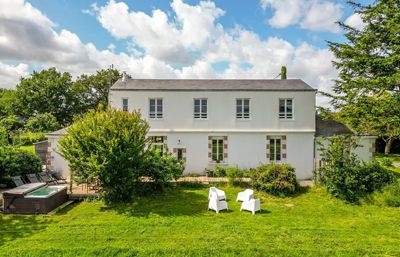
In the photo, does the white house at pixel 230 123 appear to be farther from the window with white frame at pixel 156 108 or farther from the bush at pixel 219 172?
the bush at pixel 219 172

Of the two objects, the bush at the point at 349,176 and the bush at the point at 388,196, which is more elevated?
the bush at the point at 349,176

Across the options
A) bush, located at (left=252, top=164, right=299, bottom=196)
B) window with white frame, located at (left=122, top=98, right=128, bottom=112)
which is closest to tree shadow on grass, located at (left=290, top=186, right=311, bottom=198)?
bush, located at (left=252, top=164, right=299, bottom=196)

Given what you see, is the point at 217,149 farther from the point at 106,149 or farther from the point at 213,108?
the point at 106,149

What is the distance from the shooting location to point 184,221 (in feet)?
32.6

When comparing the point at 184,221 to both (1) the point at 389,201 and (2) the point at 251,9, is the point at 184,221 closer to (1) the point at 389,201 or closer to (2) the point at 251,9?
(1) the point at 389,201

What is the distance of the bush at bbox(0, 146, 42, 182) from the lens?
47.9 feet

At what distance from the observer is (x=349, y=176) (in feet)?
42.8

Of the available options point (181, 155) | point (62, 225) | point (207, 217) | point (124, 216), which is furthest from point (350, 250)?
point (181, 155)

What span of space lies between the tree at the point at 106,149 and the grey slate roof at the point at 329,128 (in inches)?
530

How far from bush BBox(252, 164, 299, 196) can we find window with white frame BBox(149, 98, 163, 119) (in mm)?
8055

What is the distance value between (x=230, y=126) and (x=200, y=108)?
2.56 m

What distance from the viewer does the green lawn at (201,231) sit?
7.65 metres

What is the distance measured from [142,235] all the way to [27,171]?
11071 millimetres

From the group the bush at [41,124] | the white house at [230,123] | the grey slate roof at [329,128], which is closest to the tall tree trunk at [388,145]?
the grey slate roof at [329,128]
